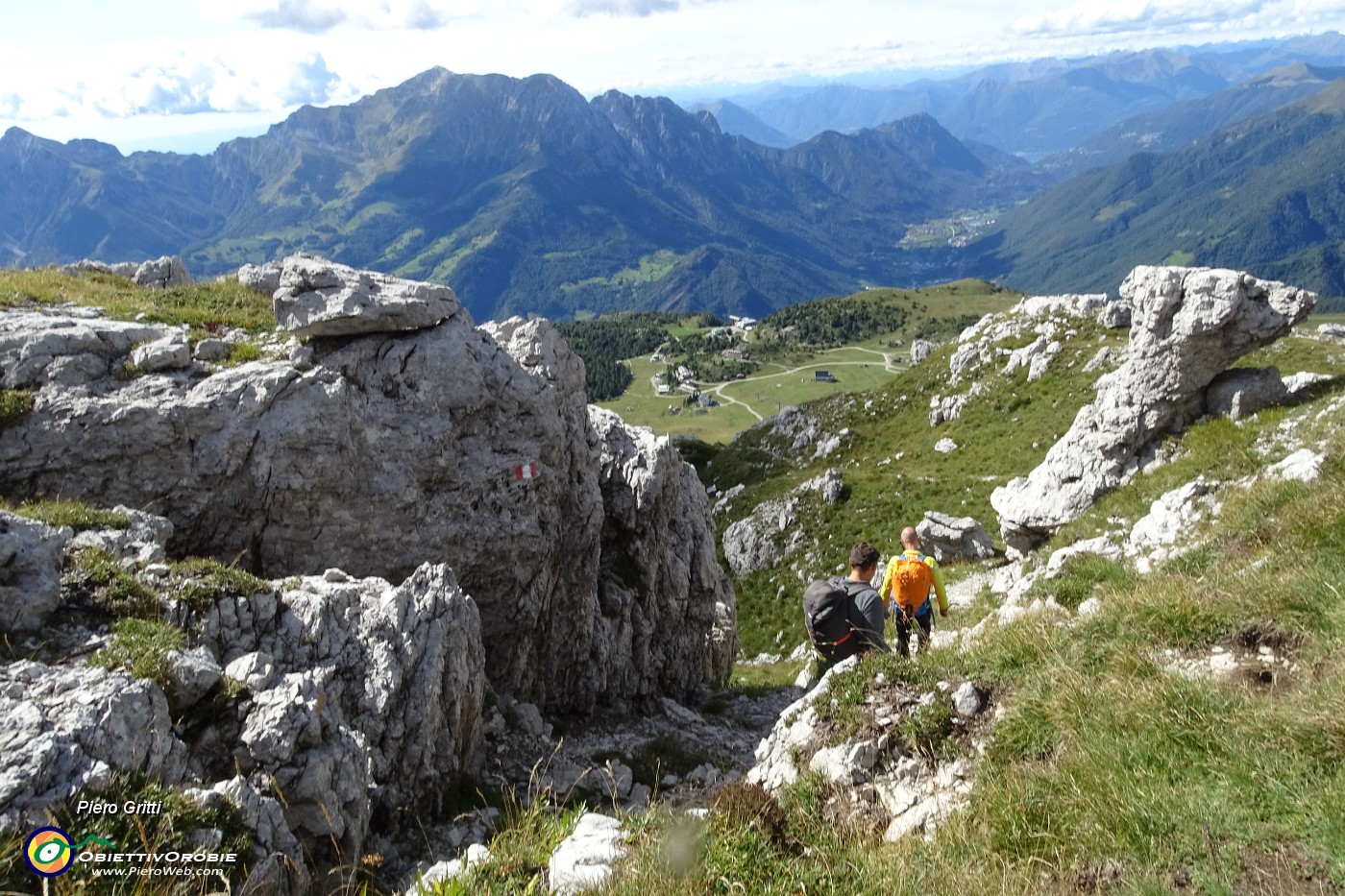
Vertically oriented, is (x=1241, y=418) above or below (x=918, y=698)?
below

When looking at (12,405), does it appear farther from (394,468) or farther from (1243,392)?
(1243,392)

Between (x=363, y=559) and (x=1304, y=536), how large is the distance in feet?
69.6

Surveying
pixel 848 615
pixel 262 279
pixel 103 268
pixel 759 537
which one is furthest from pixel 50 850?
pixel 759 537

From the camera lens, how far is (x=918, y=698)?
→ 34.9 ft

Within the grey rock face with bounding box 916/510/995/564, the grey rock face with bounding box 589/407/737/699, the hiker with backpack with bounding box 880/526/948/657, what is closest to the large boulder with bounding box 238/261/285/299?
the grey rock face with bounding box 589/407/737/699

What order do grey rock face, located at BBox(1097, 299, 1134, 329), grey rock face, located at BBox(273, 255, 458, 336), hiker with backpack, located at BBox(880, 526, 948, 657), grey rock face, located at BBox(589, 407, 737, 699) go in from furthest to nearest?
1. grey rock face, located at BBox(1097, 299, 1134, 329)
2. grey rock face, located at BBox(589, 407, 737, 699)
3. grey rock face, located at BBox(273, 255, 458, 336)
4. hiker with backpack, located at BBox(880, 526, 948, 657)

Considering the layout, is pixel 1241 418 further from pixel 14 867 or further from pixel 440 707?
pixel 14 867

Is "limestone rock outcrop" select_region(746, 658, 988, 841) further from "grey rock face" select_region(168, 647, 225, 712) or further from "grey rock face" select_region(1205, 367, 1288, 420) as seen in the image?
"grey rock face" select_region(1205, 367, 1288, 420)

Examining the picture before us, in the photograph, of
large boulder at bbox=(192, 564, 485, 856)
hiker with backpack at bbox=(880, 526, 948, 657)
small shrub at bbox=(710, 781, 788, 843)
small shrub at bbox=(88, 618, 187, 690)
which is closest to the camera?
small shrub at bbox=(710, 781, 788, 843)

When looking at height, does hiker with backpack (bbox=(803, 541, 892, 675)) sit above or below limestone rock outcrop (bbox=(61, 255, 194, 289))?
below

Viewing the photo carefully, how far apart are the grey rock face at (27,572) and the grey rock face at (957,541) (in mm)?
31126

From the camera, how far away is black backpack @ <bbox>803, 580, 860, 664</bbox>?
14555 mm

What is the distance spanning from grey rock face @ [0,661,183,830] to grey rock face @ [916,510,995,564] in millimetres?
30644

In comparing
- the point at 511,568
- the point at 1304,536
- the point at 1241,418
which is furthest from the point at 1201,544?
the point at 511,568
